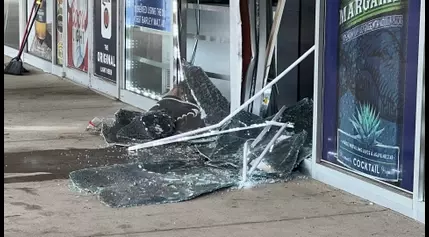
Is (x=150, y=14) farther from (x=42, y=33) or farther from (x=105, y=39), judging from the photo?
(x=42, y=33)

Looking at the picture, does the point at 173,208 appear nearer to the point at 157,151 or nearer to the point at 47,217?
the point at 47,217

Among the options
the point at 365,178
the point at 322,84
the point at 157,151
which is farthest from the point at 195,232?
the point at 157,151

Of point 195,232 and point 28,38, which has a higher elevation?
point 28,38

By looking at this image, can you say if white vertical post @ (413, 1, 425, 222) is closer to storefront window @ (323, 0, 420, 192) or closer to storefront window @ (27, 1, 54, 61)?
storefront window @ (323, 0, 420, 192)

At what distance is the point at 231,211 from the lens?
505cm

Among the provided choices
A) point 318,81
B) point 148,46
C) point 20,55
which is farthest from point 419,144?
point 20,55

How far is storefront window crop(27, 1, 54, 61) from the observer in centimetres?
1277

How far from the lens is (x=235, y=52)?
695 cm

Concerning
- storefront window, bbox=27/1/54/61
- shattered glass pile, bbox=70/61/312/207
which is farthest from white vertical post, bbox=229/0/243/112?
storefront window, bbox=27/1/54/61

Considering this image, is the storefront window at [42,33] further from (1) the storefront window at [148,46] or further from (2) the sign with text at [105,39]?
(1) the storefront window at [148,46]

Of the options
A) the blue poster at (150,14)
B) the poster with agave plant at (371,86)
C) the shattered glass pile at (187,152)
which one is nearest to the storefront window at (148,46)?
the blue poster at (150,14)

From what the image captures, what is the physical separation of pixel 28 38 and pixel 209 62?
6.66 metres

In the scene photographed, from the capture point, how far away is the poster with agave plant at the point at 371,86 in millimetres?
5000

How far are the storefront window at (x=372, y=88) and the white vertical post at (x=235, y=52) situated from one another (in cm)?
131
